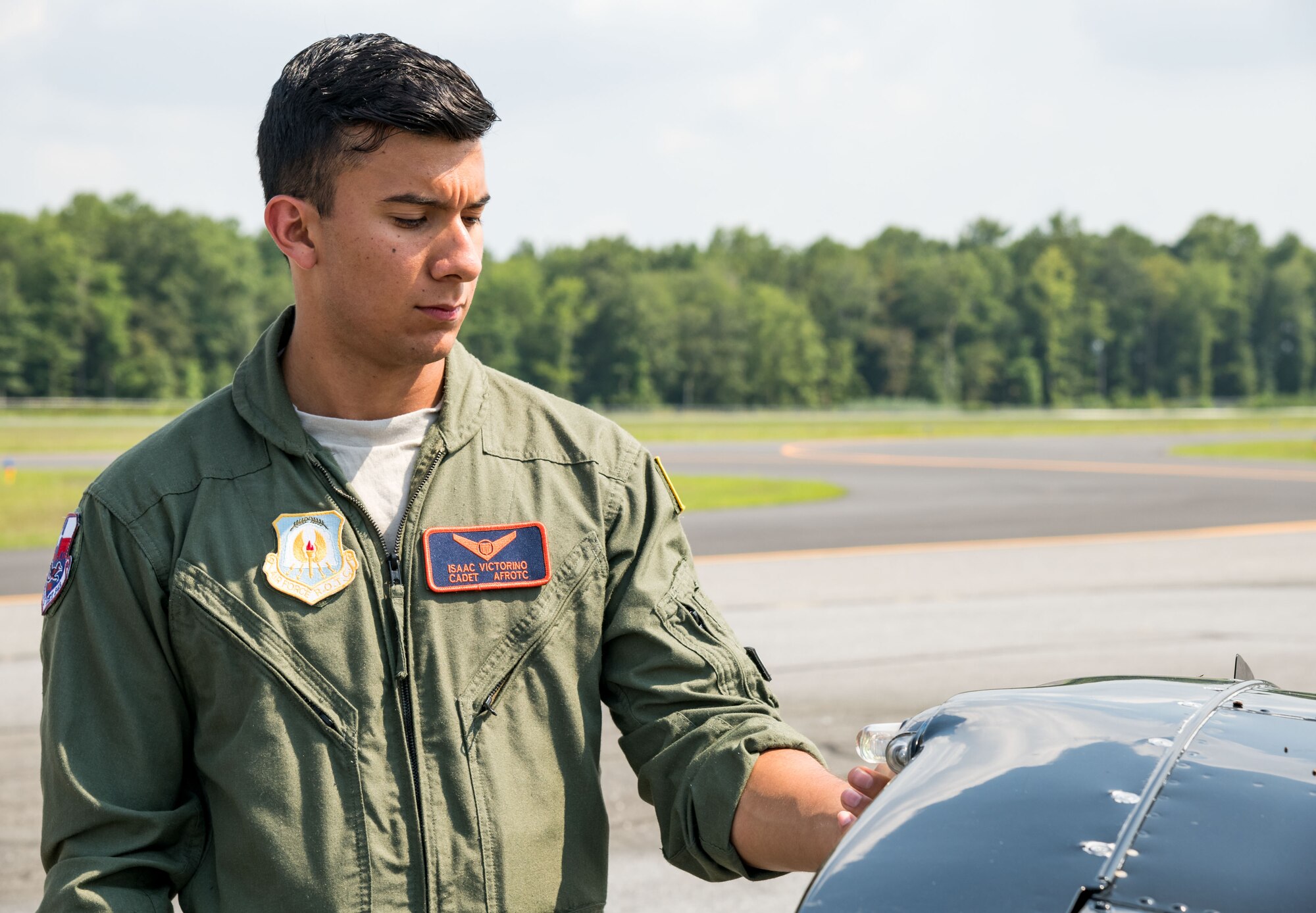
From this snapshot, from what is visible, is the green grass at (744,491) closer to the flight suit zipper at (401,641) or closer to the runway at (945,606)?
the runway at (945,606)

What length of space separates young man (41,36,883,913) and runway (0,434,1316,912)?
2.50 m

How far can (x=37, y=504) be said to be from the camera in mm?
17625

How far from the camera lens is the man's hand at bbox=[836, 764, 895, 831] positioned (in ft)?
4.82

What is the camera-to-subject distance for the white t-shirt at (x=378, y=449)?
176 cm

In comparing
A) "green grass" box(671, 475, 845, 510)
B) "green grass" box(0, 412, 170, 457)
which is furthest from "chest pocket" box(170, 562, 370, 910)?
"green grass" box(0, 412, 170, 457)

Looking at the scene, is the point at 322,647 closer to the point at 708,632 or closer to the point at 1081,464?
the point at 708,632

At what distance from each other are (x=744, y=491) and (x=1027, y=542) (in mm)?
7123

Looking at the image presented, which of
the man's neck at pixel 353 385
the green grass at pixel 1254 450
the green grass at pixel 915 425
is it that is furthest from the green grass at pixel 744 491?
the green grass at pixel 915 425

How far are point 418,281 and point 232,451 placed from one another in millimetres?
352

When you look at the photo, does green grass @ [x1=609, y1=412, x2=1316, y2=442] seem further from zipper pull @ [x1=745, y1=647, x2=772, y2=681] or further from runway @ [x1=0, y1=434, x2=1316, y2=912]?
zipper pull @ [x1=745, y1=647, x2=772, y2=681]

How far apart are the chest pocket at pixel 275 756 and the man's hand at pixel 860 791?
2.01 ft

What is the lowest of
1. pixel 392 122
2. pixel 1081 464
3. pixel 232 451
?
pixel 1081 464

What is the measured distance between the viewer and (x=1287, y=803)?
1.05 m

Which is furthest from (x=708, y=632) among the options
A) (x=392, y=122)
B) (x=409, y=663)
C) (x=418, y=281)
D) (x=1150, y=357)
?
(x=1150, y=357)
